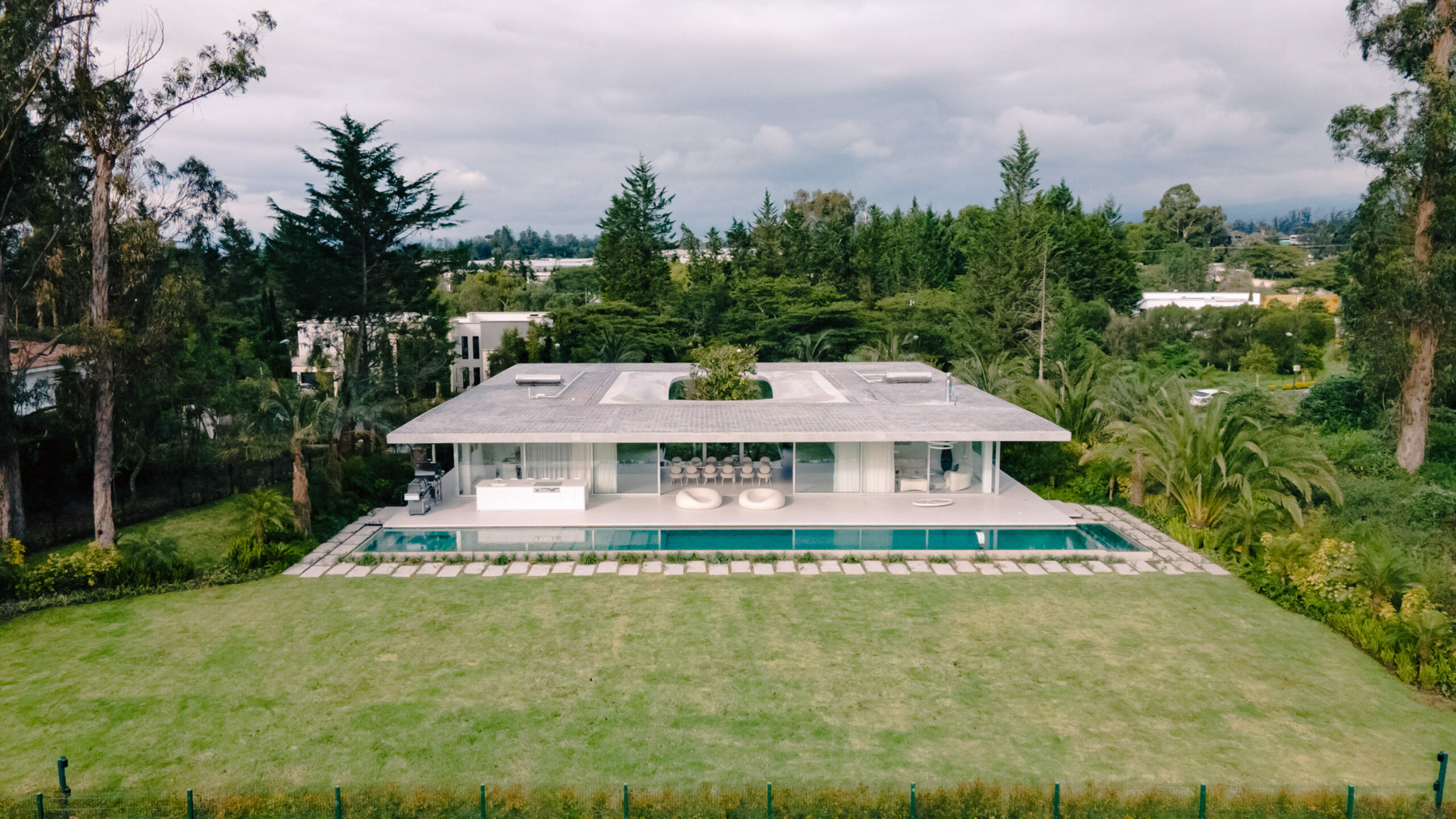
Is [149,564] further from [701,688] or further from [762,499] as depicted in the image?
[762,499]

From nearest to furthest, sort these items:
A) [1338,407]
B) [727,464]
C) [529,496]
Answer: [529,496], [727,464], [1338,407]

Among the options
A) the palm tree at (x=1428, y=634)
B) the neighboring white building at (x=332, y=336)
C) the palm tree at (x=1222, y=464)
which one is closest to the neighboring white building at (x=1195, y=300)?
the palm tree at (x=1222, y=464)

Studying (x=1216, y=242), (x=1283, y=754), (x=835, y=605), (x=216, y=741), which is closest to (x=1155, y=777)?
(x=1283, y=754)

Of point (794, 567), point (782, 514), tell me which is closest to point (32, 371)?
point (782, 514)

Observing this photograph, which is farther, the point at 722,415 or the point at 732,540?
the point at 722,415

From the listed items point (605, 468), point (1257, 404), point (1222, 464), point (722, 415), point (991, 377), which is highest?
point (991, 377)

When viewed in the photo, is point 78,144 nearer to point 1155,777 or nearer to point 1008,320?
point 1155,777

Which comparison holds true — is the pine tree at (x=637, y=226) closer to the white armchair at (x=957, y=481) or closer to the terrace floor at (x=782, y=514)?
the white armchair at (x=957, y=481)
